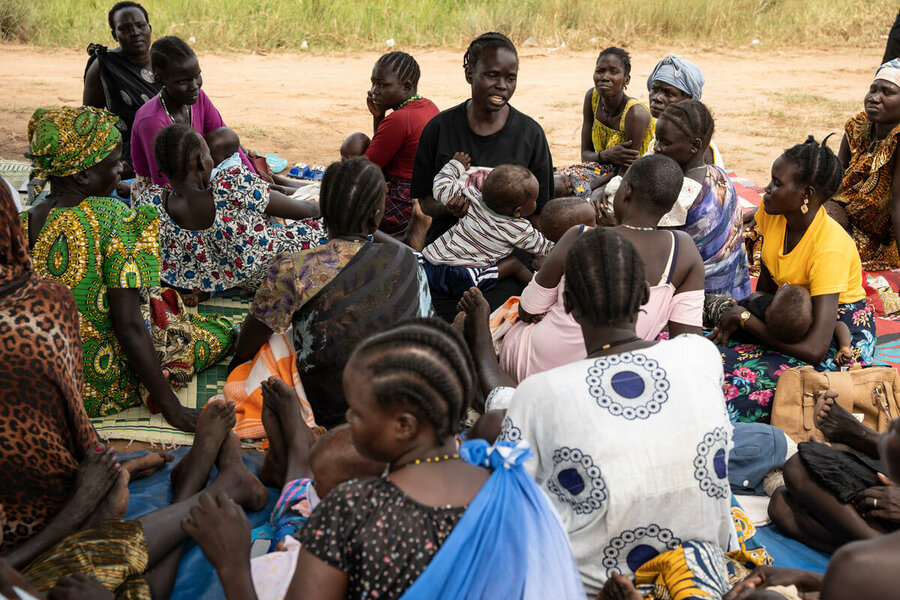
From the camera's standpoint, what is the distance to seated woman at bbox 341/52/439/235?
17.7 ft

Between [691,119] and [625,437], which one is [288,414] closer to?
[625,437]

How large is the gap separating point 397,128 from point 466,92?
6.08 metres

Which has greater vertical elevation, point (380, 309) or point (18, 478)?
point (380, 309)

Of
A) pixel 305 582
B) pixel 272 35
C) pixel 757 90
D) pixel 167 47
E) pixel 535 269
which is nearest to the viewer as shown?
pixel 305 582

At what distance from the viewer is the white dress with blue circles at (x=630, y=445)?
232 cm

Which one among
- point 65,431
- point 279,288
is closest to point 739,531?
point 279,288

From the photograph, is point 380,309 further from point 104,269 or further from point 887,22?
point 887,22

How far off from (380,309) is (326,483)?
78 cm

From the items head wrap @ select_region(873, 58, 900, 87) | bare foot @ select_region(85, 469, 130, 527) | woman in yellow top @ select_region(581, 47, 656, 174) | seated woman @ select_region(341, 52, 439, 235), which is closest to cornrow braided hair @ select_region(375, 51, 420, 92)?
seated woman @ select_region(341, 52, 439, 235)

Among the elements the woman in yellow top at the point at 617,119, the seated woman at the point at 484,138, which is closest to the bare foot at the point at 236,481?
the seated woman at the point at 484,138

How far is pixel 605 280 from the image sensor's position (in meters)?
2.53

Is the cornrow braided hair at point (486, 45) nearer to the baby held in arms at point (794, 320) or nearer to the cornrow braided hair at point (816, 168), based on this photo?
the cornrow braided hair at point (816, 168)

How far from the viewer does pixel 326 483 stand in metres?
2.71

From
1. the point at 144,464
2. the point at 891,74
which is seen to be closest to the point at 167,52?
the point at 144,464
